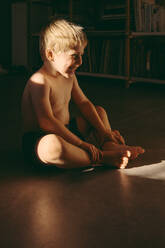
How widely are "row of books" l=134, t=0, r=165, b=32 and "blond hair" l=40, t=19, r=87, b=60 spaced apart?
74.4 inches

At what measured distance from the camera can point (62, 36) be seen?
3.20 feet

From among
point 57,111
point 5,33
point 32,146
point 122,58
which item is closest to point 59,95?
point 57,111

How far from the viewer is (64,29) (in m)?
0.98

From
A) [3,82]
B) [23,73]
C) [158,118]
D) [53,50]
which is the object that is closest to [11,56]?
[23,73]

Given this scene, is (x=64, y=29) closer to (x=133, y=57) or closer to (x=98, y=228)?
(x=98, y=228)

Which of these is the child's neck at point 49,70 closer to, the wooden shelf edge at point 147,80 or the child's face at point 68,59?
the child's face at point 68,59

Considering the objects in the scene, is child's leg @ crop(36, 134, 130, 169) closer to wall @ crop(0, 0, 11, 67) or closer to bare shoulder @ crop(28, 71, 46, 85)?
bare shoulder @ crop(28, 71, 46, 85)

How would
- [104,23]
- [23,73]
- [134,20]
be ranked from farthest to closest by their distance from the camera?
[23,73], [104,23], [134,20]

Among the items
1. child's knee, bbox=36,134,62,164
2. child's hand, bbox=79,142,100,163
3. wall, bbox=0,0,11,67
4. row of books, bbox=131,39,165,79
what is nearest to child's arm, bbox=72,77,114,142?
child's hand, bbox=79,142,100,163

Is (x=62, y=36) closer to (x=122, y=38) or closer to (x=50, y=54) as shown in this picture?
(x=50, y=54)

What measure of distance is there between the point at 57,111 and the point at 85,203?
379 mm

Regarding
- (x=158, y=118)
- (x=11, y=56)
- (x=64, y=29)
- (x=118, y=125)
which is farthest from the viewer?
(x=11, y=56)

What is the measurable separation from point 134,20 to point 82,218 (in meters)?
2.40

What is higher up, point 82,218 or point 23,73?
point 23,73
